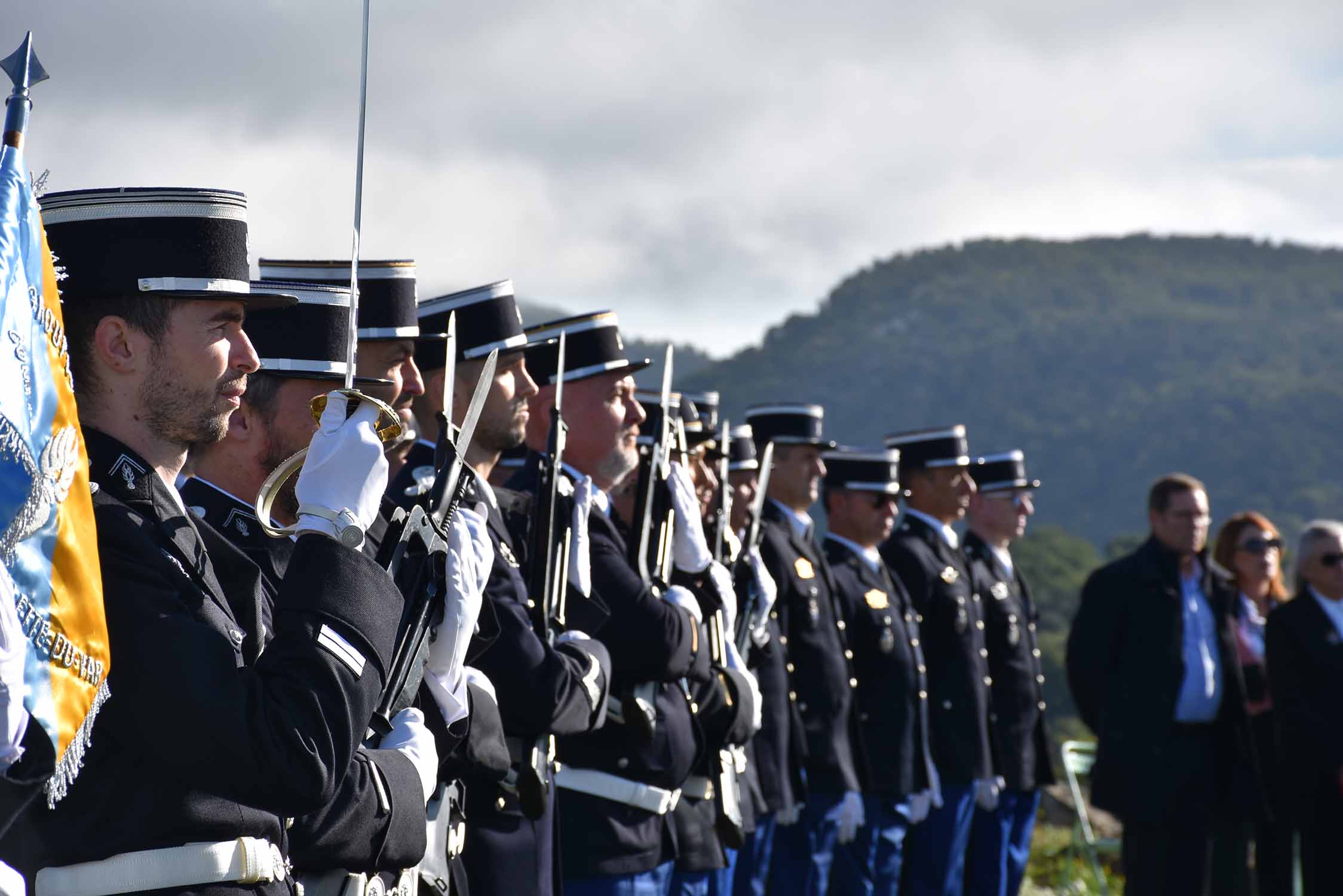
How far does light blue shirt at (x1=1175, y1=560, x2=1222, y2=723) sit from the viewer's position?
863 centimetres

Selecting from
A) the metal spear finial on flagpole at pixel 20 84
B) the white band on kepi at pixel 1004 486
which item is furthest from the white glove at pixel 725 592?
the white band on kepi at pixel 1004 486

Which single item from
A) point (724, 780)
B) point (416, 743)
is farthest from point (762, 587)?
point (416, 743)

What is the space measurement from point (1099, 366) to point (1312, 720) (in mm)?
73689

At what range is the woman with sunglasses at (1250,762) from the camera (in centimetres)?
873

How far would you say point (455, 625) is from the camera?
138 inches

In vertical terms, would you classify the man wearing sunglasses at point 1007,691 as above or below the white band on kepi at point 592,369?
below

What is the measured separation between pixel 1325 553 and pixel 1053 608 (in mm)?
20808

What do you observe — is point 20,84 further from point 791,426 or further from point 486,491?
point 791,426

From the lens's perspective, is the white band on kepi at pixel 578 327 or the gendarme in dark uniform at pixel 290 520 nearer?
the gendarme in dark uniform at pixel 290 520

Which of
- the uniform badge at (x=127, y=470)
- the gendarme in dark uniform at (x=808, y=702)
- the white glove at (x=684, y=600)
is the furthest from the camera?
the gendarme in dark uniform at (x=808, y=702)

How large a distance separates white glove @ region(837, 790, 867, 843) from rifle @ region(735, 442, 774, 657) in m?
1.32

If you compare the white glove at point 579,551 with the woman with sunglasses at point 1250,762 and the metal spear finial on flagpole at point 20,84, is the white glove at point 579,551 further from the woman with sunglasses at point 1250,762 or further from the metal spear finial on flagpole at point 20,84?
the woman with sunglasses at point 1250,762

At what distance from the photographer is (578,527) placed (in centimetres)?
489

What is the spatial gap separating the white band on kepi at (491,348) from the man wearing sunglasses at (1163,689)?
15.4ft
